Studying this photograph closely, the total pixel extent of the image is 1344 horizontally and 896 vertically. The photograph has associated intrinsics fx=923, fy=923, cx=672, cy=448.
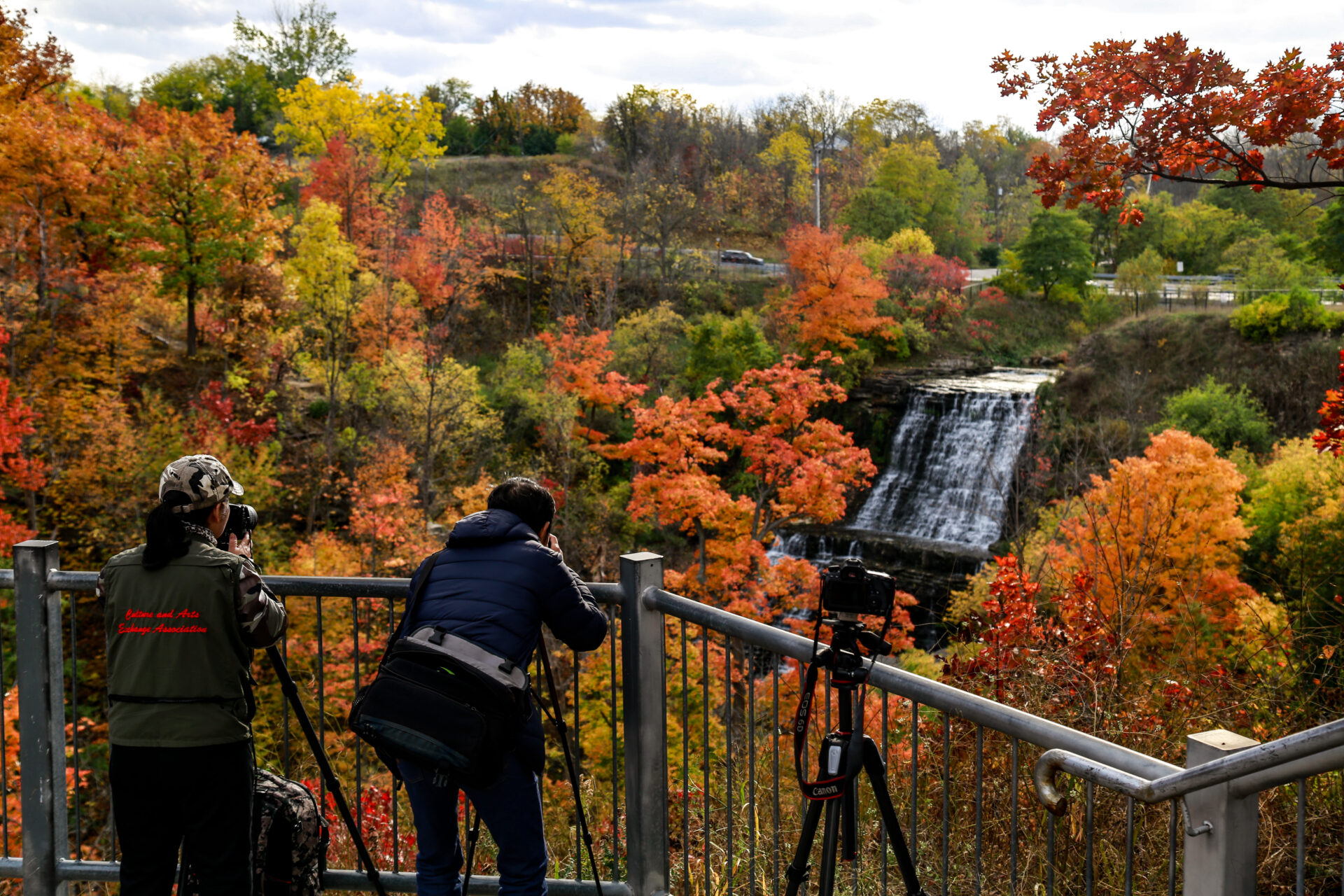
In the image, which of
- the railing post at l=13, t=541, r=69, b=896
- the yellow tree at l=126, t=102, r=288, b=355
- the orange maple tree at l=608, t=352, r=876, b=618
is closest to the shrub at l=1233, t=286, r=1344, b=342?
the orange maple tree at l=608, t=352, r=876, b=618

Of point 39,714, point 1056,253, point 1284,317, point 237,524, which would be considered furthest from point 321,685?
point 1056,253

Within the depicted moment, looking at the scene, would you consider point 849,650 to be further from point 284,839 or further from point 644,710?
point 284,839

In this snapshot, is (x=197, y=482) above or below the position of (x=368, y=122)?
below

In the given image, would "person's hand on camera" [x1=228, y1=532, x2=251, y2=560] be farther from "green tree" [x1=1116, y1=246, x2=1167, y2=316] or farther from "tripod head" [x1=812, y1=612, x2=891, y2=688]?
"green tree" [x1=1116, y1=246, x2=1167, y2=316]

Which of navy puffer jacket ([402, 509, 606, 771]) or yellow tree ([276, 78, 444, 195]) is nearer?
navy puffer jacket ([402, 509, 606, 771])

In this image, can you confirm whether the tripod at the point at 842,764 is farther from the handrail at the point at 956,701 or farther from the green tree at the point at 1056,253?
the green tree at the point at 1056,253

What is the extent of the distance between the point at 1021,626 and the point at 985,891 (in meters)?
4.18

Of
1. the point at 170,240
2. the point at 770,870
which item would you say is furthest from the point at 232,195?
the point at 770,870

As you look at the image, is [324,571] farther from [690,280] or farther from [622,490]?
[690,280]

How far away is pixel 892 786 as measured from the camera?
5.59 m

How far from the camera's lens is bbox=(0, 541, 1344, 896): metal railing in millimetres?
1671

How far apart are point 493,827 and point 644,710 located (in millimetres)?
607

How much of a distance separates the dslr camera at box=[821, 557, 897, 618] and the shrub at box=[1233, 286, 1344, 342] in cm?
2876

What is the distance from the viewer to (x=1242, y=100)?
4324mm
